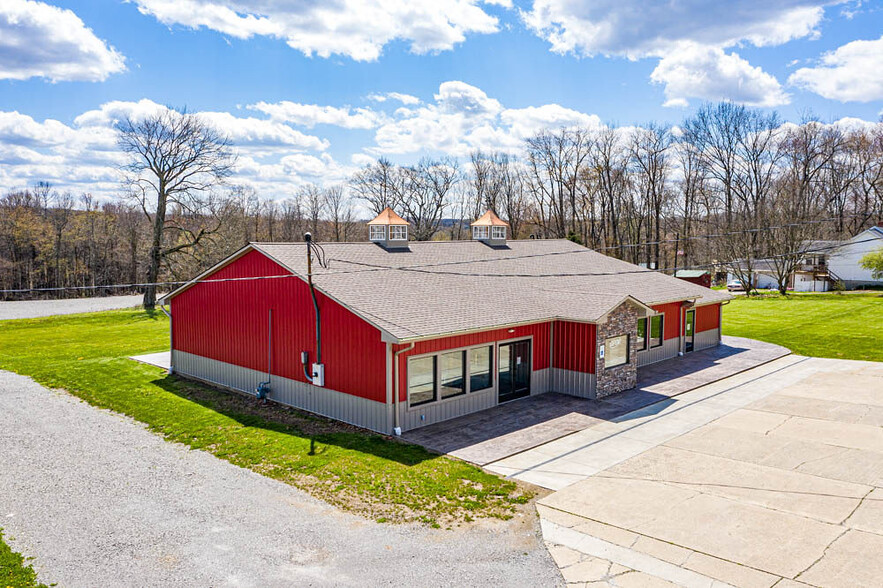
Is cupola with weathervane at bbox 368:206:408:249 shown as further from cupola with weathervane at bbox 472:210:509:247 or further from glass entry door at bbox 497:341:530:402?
glass entry door at bbox 497:341:530:402

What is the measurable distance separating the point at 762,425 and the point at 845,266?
47.7 meters

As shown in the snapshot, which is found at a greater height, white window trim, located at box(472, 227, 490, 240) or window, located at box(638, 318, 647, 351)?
white window trim, located at box(472, 227, 490, 240)

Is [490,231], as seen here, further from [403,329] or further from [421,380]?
[403,329]

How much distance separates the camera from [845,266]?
169 feet

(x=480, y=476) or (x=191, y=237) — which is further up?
(x=191, y=237)

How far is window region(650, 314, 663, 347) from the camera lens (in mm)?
21203

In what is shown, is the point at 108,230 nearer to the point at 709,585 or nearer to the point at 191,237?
the point at 191,237

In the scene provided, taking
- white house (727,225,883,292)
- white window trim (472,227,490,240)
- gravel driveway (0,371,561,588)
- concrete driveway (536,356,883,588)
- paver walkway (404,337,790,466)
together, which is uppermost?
white window trim (472,227,490,240)

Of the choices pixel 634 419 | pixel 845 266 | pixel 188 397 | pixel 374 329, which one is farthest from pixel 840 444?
pixel 845 266

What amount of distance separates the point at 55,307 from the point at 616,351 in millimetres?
40676

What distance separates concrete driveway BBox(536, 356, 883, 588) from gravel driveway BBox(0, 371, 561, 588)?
118cm

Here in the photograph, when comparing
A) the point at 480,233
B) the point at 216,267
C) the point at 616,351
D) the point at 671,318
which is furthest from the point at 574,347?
the point at 216,267

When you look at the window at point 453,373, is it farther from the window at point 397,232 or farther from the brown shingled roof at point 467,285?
the window at point 397,232

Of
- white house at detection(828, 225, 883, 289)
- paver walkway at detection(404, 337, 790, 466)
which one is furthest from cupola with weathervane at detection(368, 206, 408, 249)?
white house at detection(828, 225, 883, 289)
